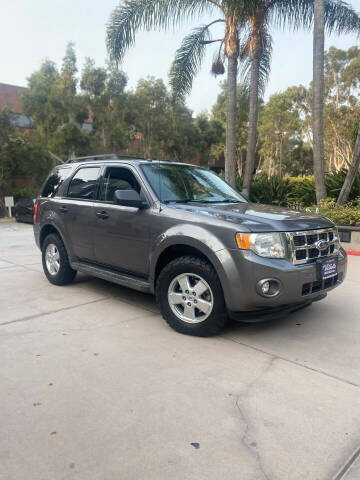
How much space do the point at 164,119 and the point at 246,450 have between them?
3056 centimetres

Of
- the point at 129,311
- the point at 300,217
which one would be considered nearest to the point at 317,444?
the point at 300,217

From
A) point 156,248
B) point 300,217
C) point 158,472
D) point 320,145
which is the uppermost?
point 320,145

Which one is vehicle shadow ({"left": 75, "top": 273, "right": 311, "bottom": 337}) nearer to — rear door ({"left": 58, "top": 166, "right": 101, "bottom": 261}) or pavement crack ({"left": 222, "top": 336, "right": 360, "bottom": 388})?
pavement crack ({"left": 222, "top": 336, "right": 360, "bottom": 388})

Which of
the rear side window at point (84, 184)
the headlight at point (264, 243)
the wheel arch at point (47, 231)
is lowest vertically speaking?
the wheel arch at point (47, 231)

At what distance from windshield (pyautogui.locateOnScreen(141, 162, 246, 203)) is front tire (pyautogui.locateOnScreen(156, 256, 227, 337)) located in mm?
855

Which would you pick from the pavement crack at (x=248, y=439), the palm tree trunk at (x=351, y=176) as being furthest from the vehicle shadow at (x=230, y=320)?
the palm tree trunk at (x=351, y=176)

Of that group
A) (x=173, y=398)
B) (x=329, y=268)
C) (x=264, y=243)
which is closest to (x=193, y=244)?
(x=264, y=243)

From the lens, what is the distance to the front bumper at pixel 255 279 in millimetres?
3482

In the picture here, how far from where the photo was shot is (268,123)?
3956 cm

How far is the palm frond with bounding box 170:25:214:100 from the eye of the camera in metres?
13.0

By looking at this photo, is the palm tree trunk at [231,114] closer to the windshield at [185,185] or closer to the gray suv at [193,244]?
the gray suv at [193,244]

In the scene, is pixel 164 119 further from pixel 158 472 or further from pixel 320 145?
pixel 158 472

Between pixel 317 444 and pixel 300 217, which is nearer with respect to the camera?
pixel 317 444

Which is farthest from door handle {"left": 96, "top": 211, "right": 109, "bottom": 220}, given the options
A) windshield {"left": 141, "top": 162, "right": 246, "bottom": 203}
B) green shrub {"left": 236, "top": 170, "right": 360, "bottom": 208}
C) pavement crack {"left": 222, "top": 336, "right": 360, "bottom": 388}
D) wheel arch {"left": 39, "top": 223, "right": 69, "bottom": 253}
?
green shrub {"left": 236, "top": 170, "right": 360, "bottom": 208}
